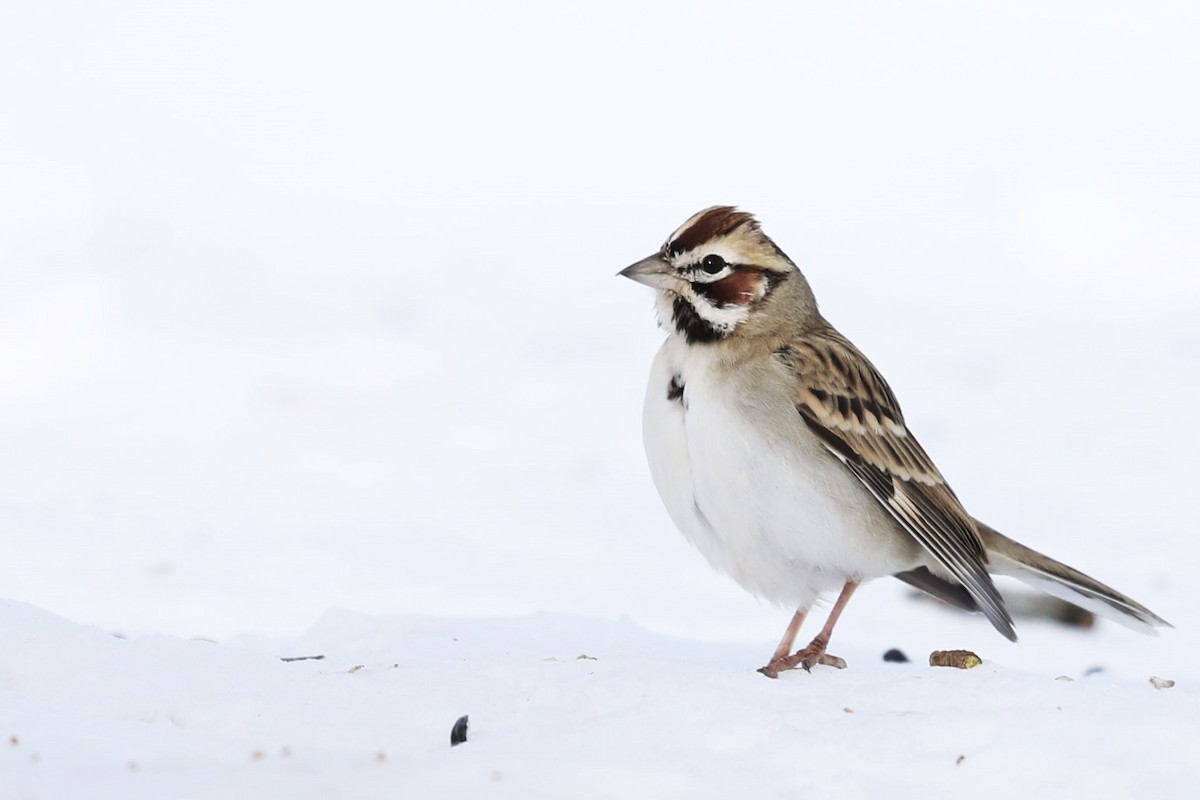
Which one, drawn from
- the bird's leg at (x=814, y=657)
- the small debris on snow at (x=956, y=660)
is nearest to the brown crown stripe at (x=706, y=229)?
the bird's leg at (x=814, y=657)

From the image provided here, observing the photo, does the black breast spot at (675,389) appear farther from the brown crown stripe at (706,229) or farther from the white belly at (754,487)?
the brown crown stripe at (706,229)

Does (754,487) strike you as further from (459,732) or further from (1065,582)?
(1065,582)

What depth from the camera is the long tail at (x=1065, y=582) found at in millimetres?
6758

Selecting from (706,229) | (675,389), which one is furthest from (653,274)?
(675,389)

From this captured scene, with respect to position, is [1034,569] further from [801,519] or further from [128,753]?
[128,753]

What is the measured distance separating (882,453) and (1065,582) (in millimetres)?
1014

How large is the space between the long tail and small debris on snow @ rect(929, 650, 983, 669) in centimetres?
63

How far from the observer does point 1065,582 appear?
6.79 metres

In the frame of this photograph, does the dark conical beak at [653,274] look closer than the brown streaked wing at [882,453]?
No

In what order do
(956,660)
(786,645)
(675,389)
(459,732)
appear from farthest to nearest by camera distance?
(786,645) → (956,660) → (675,389) → (459,732)

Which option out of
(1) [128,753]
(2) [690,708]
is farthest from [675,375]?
(1) [128,753]

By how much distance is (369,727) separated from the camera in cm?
534

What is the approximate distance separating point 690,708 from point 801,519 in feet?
3.28

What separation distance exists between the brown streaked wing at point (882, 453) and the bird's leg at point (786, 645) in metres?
0.55
